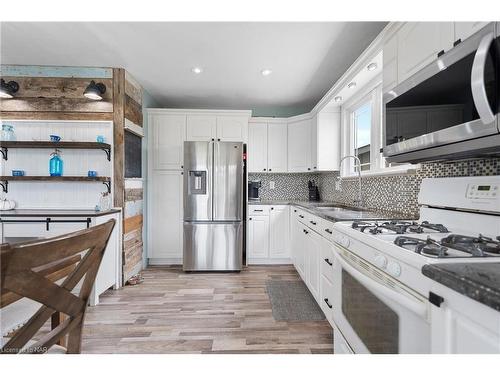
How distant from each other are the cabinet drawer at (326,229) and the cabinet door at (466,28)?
1275 millimetres

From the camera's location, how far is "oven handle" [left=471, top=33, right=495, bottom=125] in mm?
917

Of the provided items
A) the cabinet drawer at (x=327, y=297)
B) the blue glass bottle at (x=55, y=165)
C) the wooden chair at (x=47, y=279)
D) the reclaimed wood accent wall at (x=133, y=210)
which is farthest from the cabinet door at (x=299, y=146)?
the wooden chair at (x=47, y=279)

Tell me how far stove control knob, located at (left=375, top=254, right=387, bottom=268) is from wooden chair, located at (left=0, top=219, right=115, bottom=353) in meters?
1.04

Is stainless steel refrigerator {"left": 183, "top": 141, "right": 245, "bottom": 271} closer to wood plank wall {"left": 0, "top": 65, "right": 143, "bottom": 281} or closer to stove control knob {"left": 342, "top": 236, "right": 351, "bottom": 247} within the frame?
wood plank wall {"left": 0, "top": 65, "right": 143, "bottom": 281}

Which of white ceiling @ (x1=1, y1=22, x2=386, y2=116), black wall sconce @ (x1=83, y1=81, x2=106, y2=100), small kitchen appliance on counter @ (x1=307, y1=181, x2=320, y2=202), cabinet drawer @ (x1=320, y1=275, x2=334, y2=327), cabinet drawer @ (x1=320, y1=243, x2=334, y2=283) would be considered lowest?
cabinet drawer @ (x1=320, y1=275, x2=334, y2=327)

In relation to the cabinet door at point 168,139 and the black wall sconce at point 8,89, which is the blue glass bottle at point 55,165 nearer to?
the black wall sconce at point 8,89

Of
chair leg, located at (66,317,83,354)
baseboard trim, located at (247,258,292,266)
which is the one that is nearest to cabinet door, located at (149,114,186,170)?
baseboard trim, located at (247,258,292,266)

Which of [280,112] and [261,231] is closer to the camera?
[261,231]

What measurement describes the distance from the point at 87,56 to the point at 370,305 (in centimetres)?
328

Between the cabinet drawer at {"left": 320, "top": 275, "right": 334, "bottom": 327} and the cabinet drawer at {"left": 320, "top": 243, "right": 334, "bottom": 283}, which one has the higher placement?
the cabinet drawer at {"left": 320, "top": 243, "right": 334, "bottom": 283}

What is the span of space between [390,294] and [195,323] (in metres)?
1.69
